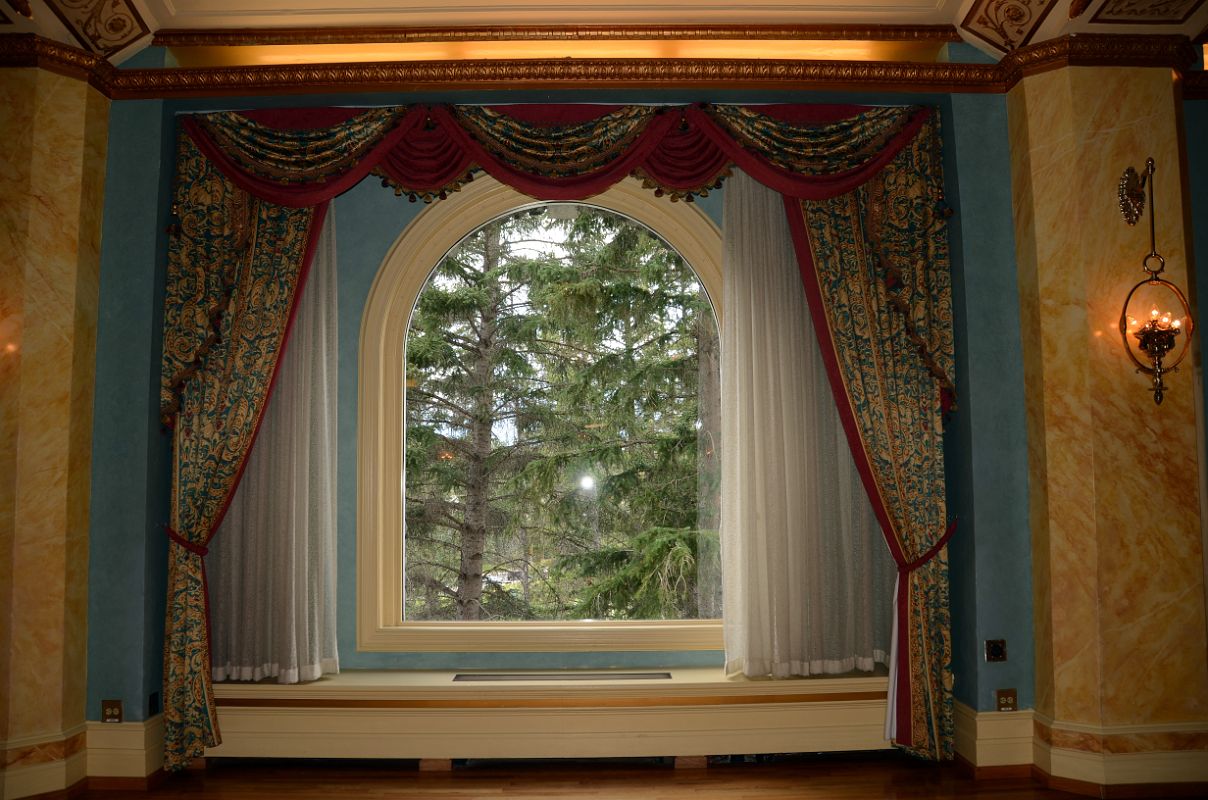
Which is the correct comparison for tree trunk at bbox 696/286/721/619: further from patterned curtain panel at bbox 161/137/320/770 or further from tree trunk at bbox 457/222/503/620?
patterned curtain panel at bbox 161/137/320/770

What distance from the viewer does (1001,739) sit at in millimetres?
3684

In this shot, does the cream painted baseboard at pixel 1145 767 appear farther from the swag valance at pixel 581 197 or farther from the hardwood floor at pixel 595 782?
the swag valance at pixel 581 197

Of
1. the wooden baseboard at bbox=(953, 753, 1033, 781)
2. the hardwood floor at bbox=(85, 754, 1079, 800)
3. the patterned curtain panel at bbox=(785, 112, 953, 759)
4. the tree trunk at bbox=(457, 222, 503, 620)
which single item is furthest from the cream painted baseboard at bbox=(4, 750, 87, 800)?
the wooden baseboard at bbox=(953, 753, 1033, 781)

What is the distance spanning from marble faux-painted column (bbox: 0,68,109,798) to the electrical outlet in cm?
8

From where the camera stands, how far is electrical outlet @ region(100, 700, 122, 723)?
12.0ft

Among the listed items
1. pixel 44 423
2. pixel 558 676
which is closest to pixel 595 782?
pixel 558 676

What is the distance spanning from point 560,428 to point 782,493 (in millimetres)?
1129

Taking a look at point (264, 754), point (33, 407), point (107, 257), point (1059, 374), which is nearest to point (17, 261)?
point (107, 257)

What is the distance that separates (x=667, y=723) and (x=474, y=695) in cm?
86

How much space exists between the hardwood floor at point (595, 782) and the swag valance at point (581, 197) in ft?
0.69

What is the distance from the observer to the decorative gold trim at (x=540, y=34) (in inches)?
151

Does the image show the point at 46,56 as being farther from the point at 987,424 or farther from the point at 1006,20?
the point at 987,424

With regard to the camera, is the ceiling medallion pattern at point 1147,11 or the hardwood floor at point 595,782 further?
the hardwood floor at point 595,782

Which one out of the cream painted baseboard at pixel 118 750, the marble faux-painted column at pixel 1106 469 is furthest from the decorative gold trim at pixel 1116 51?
the cream painted baseboard at pixel 118 750
